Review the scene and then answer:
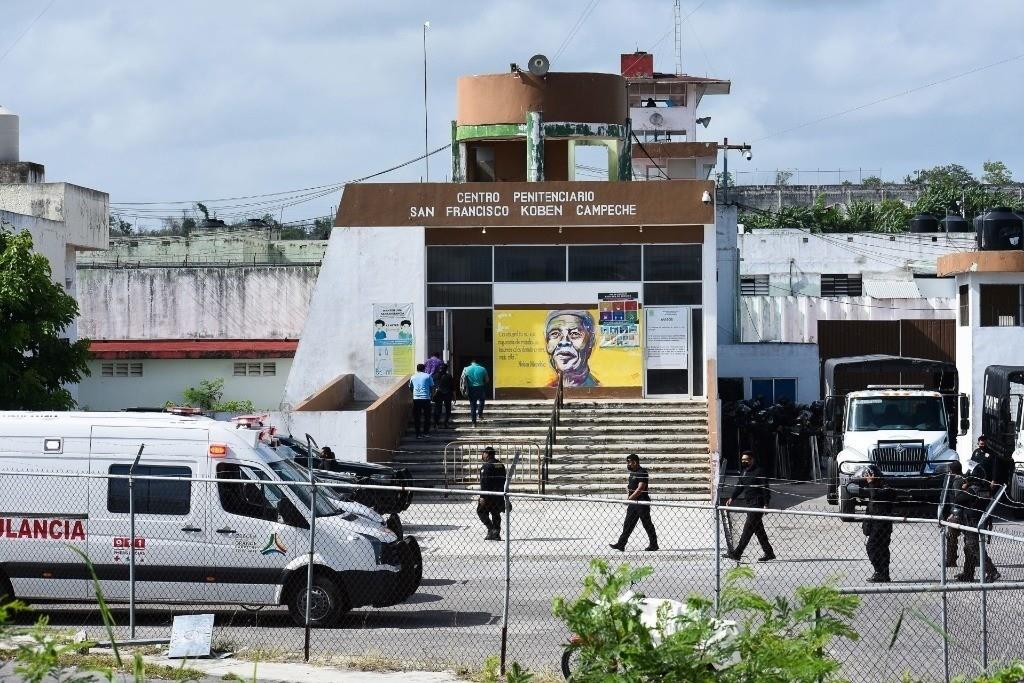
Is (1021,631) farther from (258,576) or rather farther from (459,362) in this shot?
(459,362)

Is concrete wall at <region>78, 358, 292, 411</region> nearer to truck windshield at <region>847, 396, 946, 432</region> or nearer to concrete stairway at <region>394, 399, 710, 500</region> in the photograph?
concrete stairway at <region>394, 399, 710, 500</region>

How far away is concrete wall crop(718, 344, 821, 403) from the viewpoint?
131 feet

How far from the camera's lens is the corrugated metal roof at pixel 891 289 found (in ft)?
181

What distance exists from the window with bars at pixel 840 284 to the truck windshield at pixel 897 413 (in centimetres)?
3080

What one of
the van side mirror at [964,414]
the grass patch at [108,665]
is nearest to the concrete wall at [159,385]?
the van side mirror at [964,414]

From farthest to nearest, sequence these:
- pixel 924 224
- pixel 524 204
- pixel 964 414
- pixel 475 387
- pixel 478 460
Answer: pixel 924 224, pixel 524 204, pixel 475 387, pixel 478 460, pixel 964 414

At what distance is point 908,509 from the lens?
951 inches

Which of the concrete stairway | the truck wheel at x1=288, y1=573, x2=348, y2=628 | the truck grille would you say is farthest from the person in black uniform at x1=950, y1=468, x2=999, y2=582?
the concrete stairway

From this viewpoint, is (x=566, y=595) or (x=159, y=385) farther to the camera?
(x=159, y=385)

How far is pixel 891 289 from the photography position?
56.0 meters

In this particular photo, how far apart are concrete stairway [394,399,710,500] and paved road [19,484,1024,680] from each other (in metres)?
6.54

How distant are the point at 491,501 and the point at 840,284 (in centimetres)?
4044

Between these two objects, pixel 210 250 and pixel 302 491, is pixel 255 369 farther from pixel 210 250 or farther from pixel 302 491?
pixel 302 491

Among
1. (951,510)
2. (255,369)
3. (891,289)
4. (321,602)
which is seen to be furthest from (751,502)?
(891,289)
